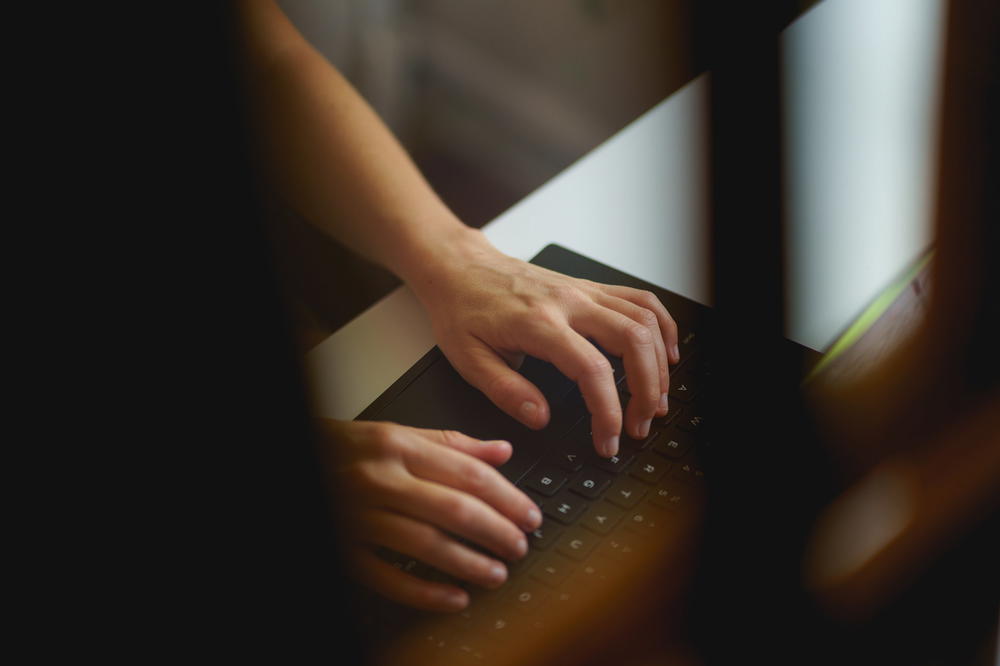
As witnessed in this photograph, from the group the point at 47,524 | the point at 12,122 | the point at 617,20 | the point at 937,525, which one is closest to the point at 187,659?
the point at 47,524

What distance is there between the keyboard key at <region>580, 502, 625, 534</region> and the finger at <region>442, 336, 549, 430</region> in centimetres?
6

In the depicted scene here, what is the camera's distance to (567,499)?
44 cm

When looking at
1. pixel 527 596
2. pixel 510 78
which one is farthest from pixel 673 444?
pixel 510 78

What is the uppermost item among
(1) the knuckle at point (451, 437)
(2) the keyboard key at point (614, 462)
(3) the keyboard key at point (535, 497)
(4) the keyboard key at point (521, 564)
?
(1) the knuckle at point (451, 437)

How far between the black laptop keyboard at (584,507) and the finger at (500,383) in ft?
0.04

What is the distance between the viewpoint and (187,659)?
286 mm

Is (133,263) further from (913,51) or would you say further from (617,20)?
(617,20)

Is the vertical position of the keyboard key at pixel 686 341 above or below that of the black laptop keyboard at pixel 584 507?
above

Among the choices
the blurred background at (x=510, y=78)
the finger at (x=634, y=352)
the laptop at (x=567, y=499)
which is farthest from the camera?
Answer: the blurred background at (x=510, y=78)

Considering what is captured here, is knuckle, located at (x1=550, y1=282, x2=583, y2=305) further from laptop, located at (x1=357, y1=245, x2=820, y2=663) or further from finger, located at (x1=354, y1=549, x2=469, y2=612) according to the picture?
finger, located at (x1=354, y1=549, x2=469, y2=612)

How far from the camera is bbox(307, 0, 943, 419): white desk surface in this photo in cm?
55

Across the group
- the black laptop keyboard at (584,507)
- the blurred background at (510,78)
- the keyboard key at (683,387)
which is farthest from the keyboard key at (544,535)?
the blurred background at (510,78)

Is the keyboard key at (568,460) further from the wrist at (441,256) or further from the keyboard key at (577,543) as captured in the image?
the wrist at (441,256)

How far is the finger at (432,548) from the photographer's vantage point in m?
0.39
